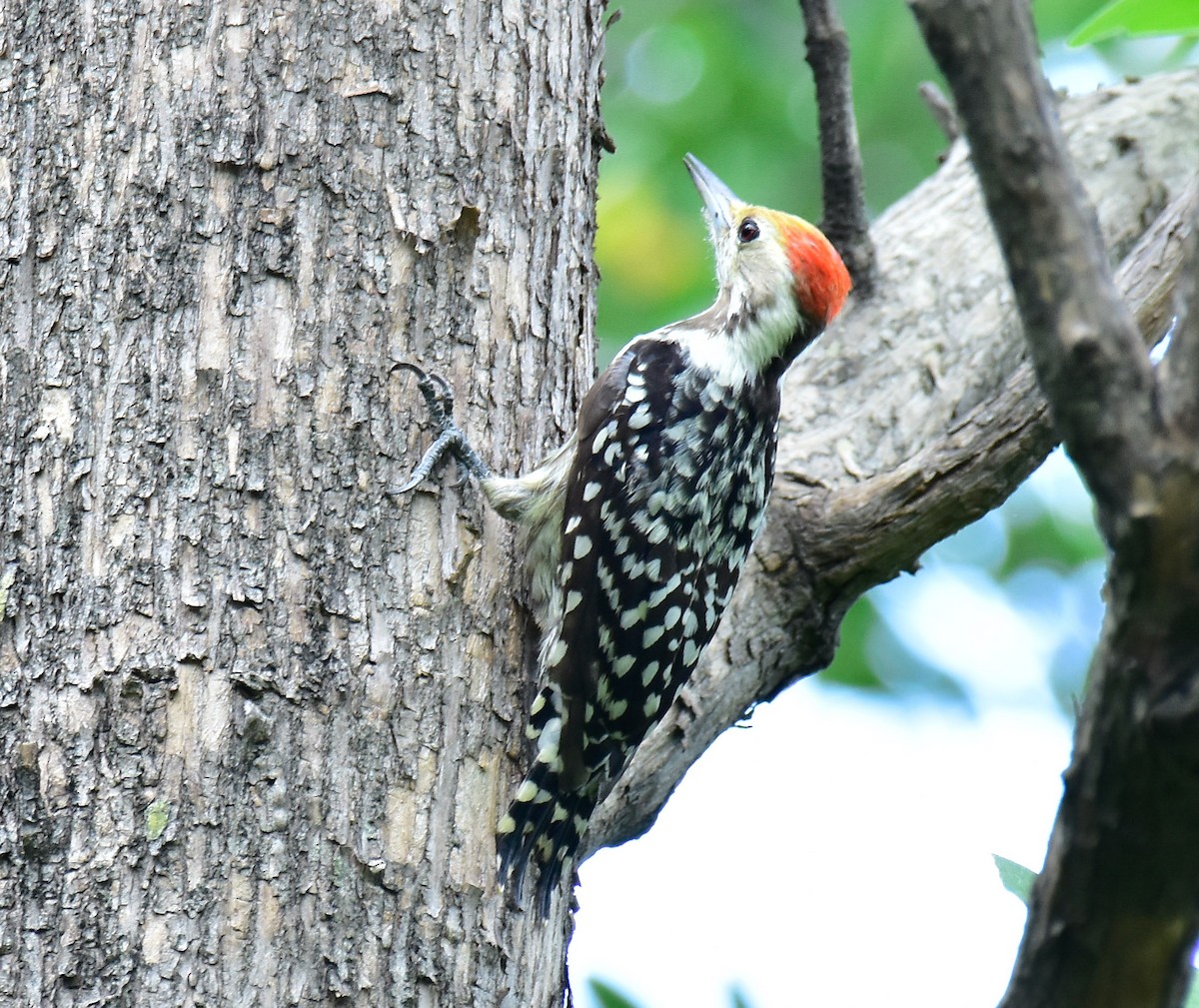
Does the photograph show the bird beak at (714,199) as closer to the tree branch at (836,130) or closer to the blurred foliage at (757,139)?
the tree branch at (836,130)

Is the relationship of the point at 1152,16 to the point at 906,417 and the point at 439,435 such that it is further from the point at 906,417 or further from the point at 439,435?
the point at 439,435

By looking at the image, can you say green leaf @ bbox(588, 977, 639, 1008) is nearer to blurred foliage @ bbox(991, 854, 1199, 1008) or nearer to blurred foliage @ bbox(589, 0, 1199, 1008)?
blurred foliage @ bbox(991, 854, 1199, 1008)

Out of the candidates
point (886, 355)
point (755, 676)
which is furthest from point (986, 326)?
point (755, 676)

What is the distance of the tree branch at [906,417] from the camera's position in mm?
2971

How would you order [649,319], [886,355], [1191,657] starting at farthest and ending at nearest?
1. [649,319]
2. [886,355]
3. [1191,657]

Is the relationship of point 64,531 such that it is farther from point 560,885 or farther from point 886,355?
point 886,355

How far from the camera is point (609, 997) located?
332cm

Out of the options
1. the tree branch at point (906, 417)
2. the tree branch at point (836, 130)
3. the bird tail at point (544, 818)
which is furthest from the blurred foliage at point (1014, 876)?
the tree branch at point (836, 130)

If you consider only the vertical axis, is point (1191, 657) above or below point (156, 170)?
below

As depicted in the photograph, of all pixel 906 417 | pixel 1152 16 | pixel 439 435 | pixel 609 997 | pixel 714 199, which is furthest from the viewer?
pixel 714 199

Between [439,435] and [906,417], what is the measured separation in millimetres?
1678

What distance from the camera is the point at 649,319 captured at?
18.3 ft

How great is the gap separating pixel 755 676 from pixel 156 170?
180 cm

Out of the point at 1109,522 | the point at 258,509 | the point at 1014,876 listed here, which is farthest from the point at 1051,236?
the point at 258,509
